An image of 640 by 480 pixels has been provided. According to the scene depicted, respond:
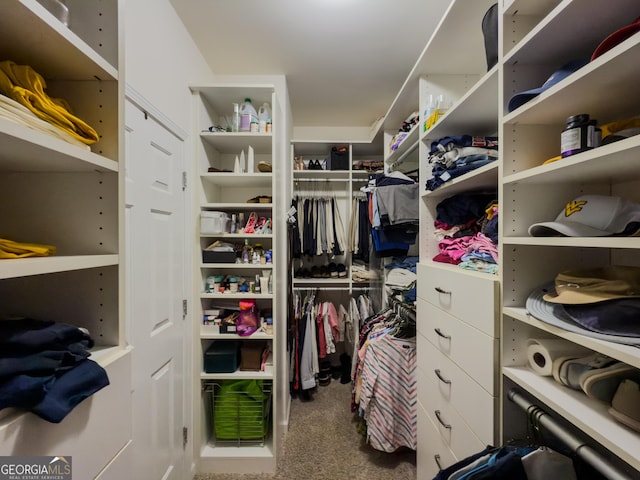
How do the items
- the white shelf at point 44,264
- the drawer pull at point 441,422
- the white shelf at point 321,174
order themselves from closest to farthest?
the white shelf at point 44,264, the drawer pull at point 441,422, the white shelf at point 321,174

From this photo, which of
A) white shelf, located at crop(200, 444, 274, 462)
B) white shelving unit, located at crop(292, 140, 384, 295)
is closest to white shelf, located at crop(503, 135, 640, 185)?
white shelving unit, located at crop(292, 140, 384, 295)

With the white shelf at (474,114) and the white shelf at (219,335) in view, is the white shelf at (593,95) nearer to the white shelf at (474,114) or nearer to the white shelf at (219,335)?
the white shelf at (474,114)

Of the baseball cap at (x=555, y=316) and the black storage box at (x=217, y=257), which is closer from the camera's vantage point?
the baseball cap at (x=555, y=316)

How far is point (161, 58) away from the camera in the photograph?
1271 mm

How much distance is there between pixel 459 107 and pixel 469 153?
0.20 metres

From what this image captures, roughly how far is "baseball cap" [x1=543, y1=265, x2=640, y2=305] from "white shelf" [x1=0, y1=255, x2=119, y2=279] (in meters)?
1.12

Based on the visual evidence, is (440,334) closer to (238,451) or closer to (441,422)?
(441,422)

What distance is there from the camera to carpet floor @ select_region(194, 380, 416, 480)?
61.8 inches

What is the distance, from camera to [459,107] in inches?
42.1

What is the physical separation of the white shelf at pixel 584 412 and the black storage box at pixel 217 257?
1.45 m

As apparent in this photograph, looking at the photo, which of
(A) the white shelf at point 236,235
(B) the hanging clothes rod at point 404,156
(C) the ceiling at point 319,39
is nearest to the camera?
(C) the ceiling at point 319,39

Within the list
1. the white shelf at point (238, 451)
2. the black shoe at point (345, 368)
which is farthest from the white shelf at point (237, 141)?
the black shoe at point (345, 368)

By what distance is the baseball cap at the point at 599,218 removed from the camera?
0.58 meters
